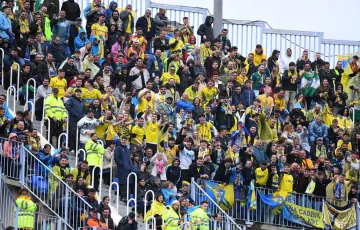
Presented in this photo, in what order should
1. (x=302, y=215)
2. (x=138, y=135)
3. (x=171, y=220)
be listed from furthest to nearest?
1. (x=302, y=215)
2. (x=138, y=135)
3. (x=171, y=220)

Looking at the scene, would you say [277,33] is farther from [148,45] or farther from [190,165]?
[190,165]

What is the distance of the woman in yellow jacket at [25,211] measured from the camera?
117ft

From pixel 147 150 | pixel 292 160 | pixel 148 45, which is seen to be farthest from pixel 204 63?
pixel 147 150

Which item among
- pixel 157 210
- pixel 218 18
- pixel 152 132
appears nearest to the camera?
pixel 157 210

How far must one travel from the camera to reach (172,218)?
3834cm

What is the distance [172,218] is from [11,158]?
13.4 ft

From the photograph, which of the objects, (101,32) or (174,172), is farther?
(101,32)

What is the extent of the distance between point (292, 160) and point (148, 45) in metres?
5.74

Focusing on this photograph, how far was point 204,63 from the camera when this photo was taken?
1886 inches

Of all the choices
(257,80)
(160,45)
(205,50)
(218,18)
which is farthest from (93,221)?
(218,18)

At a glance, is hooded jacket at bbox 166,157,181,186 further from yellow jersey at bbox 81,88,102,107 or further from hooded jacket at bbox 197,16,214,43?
hooded jacket at bbox 197,16,214,43

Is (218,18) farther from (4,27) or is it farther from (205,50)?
(4,27)

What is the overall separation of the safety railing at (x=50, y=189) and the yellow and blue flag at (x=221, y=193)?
5496 millimetres

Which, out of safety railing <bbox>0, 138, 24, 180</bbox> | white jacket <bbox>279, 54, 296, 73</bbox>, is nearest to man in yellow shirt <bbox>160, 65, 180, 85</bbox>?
white jacket <bbox>279, 54, 296, 73</bbox>
